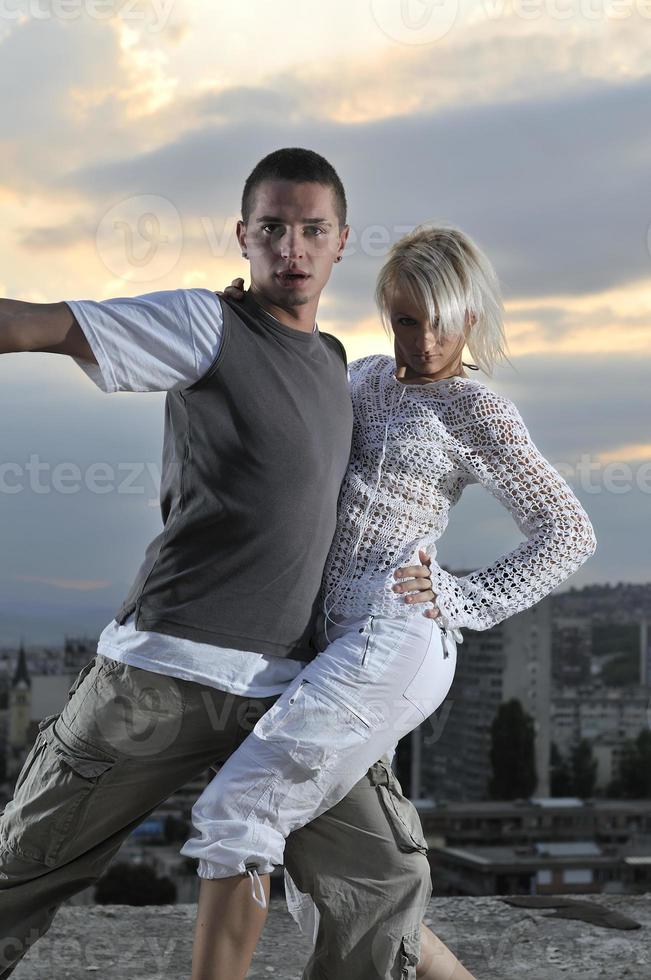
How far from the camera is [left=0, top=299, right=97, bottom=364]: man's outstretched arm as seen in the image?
5.14ft

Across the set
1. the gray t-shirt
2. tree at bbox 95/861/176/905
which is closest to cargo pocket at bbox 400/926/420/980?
the gray t-shirt

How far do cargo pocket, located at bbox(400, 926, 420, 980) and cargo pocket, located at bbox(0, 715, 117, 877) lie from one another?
0.57 metres

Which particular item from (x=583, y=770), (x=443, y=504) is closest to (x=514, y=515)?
(x=443, y=504)

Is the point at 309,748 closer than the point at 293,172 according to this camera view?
Yes

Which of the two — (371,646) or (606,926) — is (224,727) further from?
(606,926)

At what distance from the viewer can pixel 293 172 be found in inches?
77.0

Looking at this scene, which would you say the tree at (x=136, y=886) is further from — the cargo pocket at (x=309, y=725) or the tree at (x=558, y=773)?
the cargo pocket at (x=309, y=725)

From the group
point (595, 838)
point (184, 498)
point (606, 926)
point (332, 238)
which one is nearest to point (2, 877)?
point (184, 498)

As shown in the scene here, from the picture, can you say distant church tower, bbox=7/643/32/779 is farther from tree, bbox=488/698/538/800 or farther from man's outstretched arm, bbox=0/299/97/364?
man's outstretched arm, bbox=0/299/97/364

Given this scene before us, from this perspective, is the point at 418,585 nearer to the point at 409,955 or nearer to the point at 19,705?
the point at 409,955

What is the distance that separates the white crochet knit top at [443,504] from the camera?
197 cm

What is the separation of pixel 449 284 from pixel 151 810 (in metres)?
1.03

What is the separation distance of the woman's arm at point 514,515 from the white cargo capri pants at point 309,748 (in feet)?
0.51

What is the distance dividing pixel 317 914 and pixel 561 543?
2.46ft
